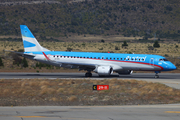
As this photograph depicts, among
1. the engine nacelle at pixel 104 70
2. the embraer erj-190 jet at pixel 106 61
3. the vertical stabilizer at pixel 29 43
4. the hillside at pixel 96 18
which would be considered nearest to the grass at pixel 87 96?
the engine nacelle at pixel 104 70

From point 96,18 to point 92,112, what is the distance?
495 ft

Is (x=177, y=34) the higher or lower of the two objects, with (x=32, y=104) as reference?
higher

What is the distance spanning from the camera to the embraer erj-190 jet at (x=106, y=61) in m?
43.7

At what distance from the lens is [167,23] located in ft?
544

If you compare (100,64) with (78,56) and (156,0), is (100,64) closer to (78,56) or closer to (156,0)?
(78,56)

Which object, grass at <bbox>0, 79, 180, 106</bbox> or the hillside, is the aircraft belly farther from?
the hillside

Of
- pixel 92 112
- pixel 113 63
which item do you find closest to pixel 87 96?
pixel 92 112

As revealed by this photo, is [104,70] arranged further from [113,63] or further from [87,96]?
[87,96]

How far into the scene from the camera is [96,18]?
168 meters

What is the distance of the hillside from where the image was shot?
527ft

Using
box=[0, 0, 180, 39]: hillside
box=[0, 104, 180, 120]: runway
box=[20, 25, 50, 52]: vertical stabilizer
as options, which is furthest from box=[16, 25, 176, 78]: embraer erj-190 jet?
box=[0, 0, 180, 39]: hillside

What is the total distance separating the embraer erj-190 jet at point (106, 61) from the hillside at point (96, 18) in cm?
11070

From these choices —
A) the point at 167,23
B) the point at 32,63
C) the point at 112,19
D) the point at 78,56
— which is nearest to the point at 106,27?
the point at 112,19

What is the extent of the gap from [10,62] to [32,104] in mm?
50689
